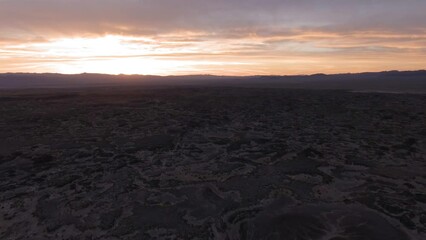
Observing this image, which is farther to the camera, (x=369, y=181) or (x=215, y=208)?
(x=369, y=181)

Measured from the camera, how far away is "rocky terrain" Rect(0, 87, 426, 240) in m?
6.09

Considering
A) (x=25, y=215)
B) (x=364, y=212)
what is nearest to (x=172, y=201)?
(x=25, y=215)

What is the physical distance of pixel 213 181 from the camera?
8367 mm

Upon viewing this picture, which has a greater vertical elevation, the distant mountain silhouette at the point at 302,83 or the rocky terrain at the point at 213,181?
the rocky terrain at the point at 213,181

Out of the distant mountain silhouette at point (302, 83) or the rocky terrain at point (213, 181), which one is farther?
the distant mountain silhouette at point (302, 83)

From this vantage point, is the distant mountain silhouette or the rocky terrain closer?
the rocky terrain

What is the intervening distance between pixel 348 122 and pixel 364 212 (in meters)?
10.1

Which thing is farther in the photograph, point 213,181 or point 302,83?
point 302,83

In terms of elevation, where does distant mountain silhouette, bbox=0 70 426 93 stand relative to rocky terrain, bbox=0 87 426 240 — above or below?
below

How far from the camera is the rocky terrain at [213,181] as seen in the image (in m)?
6.09

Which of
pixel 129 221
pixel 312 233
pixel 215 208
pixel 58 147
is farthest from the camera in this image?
pixel 58 147

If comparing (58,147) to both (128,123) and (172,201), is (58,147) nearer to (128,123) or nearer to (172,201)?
(128,123)

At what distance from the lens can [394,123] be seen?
1552cm

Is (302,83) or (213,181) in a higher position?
(213,181)
